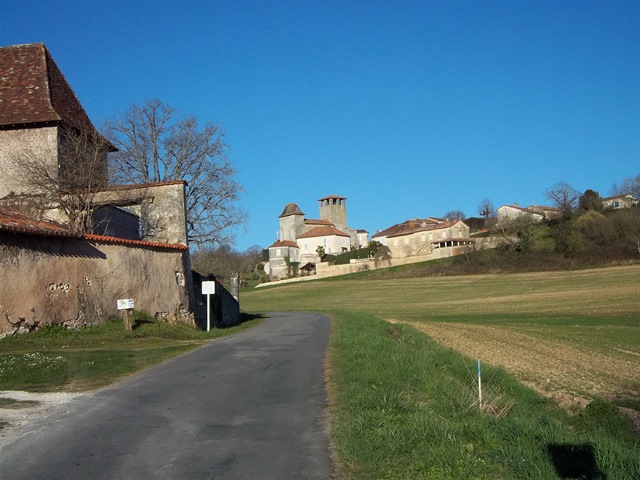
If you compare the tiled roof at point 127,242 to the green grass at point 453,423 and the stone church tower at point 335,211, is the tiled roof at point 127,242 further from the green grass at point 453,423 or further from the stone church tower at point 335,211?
the stone church tower at point 335,211

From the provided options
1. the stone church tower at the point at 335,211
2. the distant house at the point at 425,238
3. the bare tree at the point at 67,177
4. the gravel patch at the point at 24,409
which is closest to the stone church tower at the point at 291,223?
the stone church tower at the point at 335,211

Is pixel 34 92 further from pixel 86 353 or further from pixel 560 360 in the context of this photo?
pixel 560 360

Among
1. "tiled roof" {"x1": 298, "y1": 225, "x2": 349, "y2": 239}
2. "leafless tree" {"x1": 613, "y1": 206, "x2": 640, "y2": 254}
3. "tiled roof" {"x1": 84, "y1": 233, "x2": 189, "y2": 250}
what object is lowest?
"tiled roof" {"x1": 84, "y1": 233, "x2": 189, "y2": 250}

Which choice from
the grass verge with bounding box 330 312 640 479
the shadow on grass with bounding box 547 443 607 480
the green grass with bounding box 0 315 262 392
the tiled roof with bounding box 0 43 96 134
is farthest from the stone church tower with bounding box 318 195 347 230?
the shadow on grass with bounding box 547 443 607 480

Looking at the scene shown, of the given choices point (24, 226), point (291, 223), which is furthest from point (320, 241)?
point (24, 226)

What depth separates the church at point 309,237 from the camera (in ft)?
413

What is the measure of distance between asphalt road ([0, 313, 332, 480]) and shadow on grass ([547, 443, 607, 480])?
2.34 metres

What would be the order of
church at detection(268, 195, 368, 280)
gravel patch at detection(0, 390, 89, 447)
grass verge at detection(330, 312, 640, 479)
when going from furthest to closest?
church at detection(268, 195, 368, 280), gravel patch at detection(0, 390, 89, 447), grass verge at detection(330, 312, 640, 479)

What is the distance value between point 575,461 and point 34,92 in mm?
29750

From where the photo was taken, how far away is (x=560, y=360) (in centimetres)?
2031

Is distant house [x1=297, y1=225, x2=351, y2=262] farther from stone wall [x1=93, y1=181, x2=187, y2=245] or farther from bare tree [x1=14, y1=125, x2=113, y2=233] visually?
stone wall [x1=93, y1=181, x2=187, y2=245]

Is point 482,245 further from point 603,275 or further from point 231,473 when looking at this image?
point 231,473

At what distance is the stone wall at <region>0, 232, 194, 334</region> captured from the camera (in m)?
16.8

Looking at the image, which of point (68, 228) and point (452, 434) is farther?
point (68, 228)
